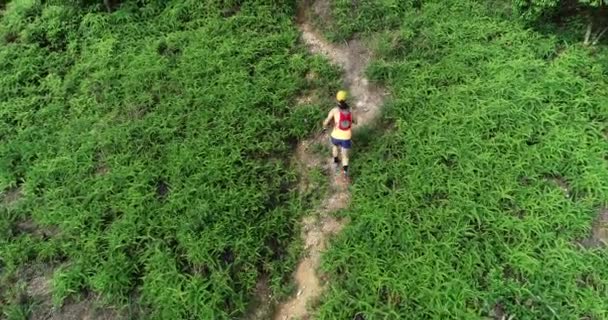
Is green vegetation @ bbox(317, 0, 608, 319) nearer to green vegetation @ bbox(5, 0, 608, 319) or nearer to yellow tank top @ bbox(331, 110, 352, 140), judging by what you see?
green vegetation @ bbox(5, 0, 608, 319)

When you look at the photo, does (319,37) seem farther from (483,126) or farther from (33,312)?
(33,312)

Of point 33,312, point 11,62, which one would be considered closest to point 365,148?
point 33,312

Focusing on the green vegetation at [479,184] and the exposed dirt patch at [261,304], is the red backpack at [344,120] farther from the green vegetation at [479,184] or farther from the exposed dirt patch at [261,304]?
the exposed dirt patch at [261,304]

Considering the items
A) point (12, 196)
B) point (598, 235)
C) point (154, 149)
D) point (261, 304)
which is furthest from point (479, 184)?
point (12, 196)

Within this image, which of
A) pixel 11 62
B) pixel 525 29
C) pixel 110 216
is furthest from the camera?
pixel 11 62

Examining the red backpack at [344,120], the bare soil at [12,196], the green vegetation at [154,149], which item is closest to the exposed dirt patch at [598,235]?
the red backpack at [344,120]

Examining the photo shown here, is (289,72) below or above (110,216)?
above
